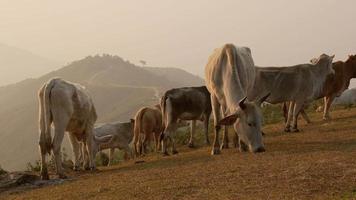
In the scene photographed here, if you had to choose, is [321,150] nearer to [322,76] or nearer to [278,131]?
[278,131]

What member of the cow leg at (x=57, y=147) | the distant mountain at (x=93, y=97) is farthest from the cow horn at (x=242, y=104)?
the distant mountain at (x=93, y=97)

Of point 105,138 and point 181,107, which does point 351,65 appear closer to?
point 181,107

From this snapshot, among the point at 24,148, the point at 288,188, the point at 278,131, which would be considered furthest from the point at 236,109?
the point at 24,148

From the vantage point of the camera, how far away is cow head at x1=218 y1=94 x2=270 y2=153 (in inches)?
476

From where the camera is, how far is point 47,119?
12.1 metres

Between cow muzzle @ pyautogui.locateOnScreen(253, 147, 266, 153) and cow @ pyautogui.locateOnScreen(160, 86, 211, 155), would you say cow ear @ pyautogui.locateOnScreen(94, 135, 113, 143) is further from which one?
cow muzzle @ pyautogui.locateOnScreen(253, 147, 266, 153)

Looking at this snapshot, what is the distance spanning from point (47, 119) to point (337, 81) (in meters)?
12.4

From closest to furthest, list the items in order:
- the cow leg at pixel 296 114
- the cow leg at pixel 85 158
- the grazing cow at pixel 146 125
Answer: the cow leg at pixel 85 158, the cow leg at pixel 296 114, the grazing cow at pixel 146 125

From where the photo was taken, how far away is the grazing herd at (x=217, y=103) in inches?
479

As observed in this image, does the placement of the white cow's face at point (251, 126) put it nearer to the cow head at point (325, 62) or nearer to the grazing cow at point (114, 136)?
the cow head at point (325, 62)

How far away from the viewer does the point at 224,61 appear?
13727 mm

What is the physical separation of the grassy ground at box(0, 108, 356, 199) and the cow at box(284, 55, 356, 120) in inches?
277

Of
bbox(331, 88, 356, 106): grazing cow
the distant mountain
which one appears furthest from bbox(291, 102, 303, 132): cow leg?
the distant mountain

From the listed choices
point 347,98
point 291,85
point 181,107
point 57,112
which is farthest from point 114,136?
point 347,98
